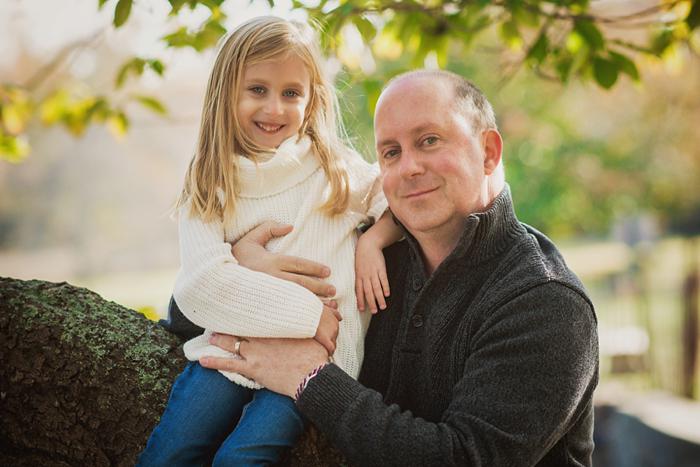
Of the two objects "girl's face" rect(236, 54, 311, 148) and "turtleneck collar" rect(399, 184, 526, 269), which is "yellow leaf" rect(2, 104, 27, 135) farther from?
"turtleneck collar" rect(399, 184, 526, 269)

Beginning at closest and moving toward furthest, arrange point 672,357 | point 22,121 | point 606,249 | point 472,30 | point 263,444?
point 263,444, point 472,30, point 22,121, point 672,357, point 606,249

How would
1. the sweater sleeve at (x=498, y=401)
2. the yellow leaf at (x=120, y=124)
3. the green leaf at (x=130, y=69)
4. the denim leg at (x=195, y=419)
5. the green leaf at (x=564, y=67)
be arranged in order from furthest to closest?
the yellow leaf at (x=120, y=124)
the green leaf at (x=130, y=69)
the green leaf at (x=564, y=67)
the denim leg at (x=195, y=419)
the sweater sleeve at (x=498, y=401)

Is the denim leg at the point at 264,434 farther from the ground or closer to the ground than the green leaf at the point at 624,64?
closer to the ground

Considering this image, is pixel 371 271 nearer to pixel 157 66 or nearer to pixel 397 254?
pixel 397 254

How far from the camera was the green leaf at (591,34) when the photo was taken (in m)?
2.65

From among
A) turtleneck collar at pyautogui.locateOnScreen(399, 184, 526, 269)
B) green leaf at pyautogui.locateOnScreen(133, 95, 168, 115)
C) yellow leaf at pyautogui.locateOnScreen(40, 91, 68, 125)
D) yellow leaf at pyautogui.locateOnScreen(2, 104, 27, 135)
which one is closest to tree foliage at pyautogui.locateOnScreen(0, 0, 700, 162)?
green leaf at pyautogui.locateOnScreen(133, 95, 168, 115)

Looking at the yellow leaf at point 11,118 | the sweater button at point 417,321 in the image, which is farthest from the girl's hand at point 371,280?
the yellow leaf at point 11,118

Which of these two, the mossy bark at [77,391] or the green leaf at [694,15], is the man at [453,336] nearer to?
the mossy bark at [77,391]

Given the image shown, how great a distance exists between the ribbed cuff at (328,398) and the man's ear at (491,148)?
807 millimetres

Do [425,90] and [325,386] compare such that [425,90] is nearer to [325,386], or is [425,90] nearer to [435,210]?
[435,210]

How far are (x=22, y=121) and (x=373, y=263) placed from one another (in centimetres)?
316

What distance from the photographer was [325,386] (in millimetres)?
1803

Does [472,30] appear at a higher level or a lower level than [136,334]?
higher

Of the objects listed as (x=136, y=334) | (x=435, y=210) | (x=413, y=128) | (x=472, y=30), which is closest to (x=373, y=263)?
(x=435, y=210)
